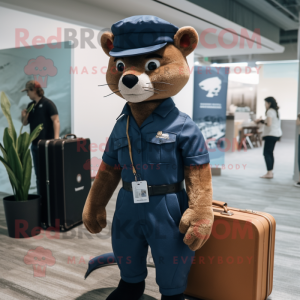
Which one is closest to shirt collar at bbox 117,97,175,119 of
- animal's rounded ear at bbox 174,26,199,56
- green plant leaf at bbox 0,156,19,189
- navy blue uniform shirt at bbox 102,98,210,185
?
navy blue uniform shirt at bbox 102,98,210,185

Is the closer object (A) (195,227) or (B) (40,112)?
(A) (195,227)

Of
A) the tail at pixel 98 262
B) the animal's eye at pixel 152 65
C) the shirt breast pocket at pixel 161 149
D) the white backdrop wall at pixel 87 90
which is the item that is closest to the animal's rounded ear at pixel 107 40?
the animal's eye at pixel 152 65

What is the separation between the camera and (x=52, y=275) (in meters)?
2.24

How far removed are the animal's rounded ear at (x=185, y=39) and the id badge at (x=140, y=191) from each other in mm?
639

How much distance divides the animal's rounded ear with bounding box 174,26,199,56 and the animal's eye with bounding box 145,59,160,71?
0.14 metres

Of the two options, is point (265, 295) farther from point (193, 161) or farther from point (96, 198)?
point (96, 198)

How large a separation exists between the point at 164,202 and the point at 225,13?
4.64 meters

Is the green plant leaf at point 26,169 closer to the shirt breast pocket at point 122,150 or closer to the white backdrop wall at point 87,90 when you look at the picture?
the shirt breast pocket at point 122,150

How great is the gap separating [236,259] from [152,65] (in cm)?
103

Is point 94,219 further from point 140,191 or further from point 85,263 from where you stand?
point 85,263

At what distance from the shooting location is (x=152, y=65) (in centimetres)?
158

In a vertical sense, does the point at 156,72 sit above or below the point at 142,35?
below

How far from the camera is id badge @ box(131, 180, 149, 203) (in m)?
1.58

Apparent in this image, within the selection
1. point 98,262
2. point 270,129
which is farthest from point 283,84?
point 98,262
